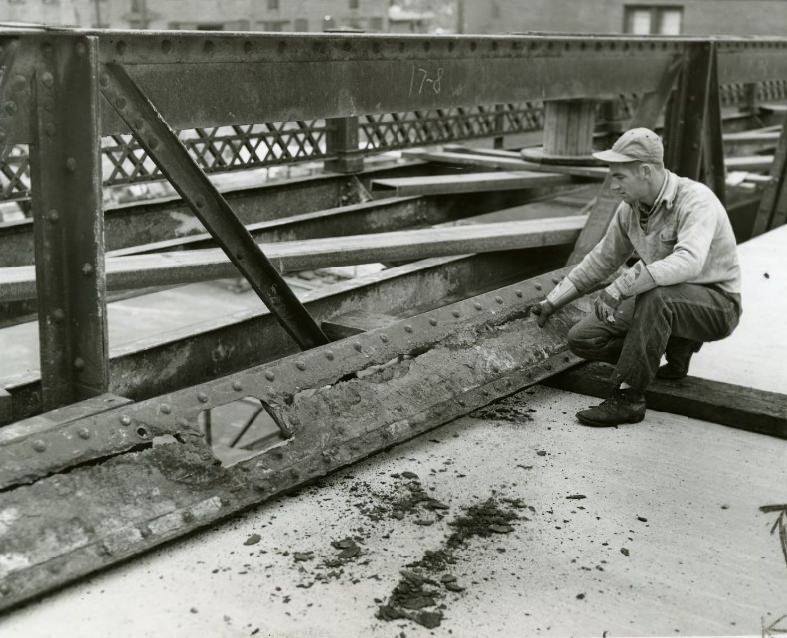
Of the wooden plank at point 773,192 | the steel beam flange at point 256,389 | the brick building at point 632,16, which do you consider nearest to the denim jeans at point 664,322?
the steel beam flange at point 256,389

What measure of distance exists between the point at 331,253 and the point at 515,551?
2.60 metres

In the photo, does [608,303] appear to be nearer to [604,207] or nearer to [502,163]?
[604,207]

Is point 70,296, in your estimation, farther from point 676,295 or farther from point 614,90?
point 614,90

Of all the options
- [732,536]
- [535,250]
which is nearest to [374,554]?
[732,536]

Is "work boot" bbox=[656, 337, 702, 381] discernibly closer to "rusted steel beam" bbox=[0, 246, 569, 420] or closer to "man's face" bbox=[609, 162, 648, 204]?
"man's face" bbox=[609, 162, 648, 204]

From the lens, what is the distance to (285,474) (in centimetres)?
396

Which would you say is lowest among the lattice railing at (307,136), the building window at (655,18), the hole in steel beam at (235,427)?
the hole in steel beam at (235,427)

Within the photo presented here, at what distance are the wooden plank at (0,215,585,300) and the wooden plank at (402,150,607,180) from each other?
1.38 metres

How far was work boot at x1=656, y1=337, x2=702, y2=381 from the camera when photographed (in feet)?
16.7

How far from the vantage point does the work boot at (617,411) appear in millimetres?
4738

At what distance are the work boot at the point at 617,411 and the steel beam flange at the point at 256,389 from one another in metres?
0.77

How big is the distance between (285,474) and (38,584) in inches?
43.6

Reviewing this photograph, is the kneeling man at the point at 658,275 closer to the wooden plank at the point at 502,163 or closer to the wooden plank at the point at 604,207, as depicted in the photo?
the wooden plank at the point at 604,207

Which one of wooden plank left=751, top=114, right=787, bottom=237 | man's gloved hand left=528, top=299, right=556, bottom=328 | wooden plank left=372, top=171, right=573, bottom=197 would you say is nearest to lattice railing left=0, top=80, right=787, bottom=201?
wooden plank left=372, top=171, right=573, bottom=197
